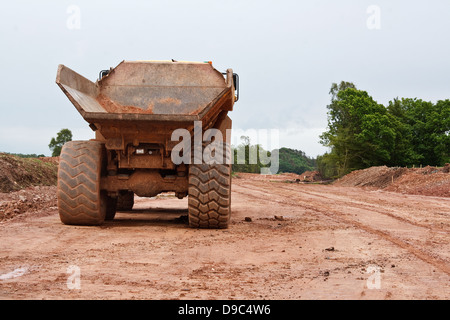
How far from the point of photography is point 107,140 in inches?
327

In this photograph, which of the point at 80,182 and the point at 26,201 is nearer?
the point at 80,182

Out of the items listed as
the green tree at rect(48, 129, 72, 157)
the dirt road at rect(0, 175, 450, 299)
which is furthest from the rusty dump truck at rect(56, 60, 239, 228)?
the green tree at rect(48, 129, 72, 157)

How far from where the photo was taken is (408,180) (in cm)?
2939

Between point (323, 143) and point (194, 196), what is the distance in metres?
54.6

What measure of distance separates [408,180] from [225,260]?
1010 inches

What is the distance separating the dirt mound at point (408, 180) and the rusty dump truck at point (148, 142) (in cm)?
1717

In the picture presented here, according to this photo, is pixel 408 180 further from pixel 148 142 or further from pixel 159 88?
pixel 148 142

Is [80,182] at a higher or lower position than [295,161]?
lower

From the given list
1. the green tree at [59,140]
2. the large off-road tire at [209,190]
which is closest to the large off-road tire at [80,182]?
the large off-road tire at [209,190]

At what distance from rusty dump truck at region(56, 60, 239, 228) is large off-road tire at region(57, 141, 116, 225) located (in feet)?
0.05

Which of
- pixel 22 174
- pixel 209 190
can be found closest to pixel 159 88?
pixel 209 190

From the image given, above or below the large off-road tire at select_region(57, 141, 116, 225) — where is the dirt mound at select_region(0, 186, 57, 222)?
below

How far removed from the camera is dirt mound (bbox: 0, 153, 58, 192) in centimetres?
1522

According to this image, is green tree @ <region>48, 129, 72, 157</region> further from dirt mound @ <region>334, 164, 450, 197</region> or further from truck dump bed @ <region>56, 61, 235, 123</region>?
truck dump bed @ <region>56, 61, 235, 123</region>
